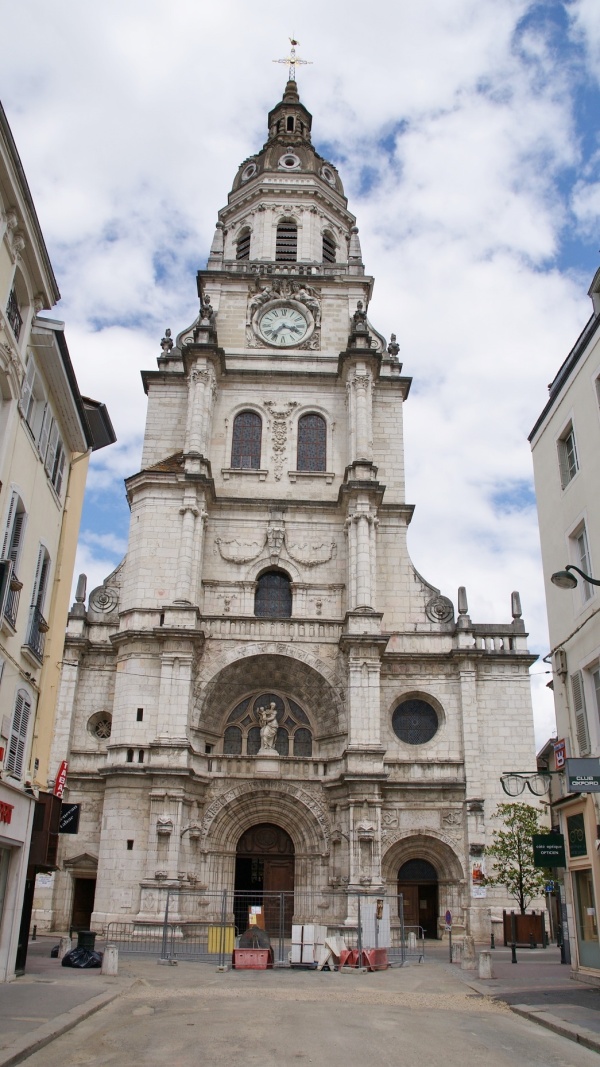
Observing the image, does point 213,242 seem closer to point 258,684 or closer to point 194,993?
point 258,684

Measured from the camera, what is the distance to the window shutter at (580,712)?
17594 millimetres

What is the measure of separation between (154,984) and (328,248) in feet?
117

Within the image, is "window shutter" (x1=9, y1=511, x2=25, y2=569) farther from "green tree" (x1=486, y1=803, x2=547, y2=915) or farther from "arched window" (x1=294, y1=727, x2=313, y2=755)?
"green tree" (x1=486, y1=803, x2=547, y2=915)

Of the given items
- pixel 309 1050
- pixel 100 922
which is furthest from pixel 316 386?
pixel 309 1050

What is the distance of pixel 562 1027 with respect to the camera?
1210cm

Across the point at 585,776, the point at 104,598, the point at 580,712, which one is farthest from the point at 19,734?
the point at 104,598

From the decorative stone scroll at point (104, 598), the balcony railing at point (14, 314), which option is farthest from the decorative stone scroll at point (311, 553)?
the balcony railing at point (14, 314)

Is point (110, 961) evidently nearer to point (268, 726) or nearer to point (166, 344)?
point (268, 726)

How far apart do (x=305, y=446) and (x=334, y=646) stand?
9.22 m

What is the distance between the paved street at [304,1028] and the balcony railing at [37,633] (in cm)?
640

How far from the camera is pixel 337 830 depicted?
29.3 m

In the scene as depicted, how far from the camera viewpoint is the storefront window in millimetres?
16828

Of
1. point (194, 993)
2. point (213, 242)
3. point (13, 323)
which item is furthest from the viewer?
point (213, 242)

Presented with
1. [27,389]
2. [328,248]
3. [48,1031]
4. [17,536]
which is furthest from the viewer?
[328,248]
